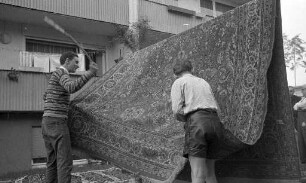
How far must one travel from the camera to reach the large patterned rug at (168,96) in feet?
13.3

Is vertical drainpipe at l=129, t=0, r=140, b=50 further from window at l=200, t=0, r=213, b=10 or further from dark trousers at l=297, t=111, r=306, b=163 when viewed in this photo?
dark trousers at l=297, t=111, r=306, b=163

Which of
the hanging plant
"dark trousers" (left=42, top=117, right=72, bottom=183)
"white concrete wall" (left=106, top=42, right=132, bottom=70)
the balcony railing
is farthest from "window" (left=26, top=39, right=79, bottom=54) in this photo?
"dark trousers" (left=42, top=117, right=72, bottom=183)

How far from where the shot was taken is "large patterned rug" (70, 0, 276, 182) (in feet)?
13.3

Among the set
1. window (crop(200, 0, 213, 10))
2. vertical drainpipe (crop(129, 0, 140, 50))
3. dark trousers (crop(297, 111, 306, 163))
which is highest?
window (crop(200, 0, 213, 10))

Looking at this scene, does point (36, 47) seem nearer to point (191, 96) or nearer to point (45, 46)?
point (45, 46)

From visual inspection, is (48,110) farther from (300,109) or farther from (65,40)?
(65,40)

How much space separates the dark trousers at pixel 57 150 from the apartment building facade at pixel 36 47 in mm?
6818

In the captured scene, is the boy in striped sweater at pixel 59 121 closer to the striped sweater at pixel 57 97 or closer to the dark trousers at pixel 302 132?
the striped sweater at pixel 57 97

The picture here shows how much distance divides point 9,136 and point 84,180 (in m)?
4.18

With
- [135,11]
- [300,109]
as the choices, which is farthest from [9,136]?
[300,109]

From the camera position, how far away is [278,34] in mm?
4227

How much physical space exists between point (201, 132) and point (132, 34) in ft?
34.2

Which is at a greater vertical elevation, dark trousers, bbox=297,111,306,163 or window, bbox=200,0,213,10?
window, bbox=200,0,213,10

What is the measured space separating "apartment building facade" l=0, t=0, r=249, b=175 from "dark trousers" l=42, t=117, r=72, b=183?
6.82 m
